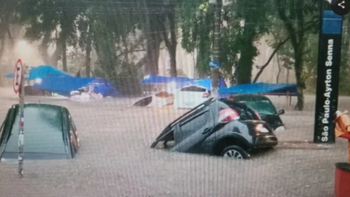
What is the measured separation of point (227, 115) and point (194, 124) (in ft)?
0.72

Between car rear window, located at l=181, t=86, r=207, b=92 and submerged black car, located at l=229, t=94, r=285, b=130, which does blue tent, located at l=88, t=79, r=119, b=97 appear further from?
submerged black car, located at l=229, t=94, r=285, b=130

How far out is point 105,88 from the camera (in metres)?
3.02

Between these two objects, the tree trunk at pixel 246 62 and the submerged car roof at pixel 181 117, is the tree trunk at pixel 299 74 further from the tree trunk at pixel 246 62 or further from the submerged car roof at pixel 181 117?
the submerged car roof at pixel 181 117

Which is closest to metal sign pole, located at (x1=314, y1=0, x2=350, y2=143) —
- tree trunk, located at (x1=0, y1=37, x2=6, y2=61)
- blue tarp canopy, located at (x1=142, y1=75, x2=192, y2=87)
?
blue tarp canopy, located at (x1=142, y1=75, x2=192, y2=87)

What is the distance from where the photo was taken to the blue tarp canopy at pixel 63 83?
301 centimetres

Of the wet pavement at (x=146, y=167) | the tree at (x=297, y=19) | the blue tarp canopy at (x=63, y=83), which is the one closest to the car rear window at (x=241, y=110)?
the wet pavement at (x=146, y=167)

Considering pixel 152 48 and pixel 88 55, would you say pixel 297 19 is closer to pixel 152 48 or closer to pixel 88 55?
pixel 152 48

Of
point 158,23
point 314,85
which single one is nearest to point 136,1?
point 158,23

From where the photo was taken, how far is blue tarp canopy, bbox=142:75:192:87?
3.05 m

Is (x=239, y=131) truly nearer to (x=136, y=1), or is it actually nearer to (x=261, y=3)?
(x=261, y=3)

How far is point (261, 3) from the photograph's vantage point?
3133 mm

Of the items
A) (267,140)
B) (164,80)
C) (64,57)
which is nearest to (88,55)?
(64,57)

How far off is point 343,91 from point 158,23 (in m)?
1.36

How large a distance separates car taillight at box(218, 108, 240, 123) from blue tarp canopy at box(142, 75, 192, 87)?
1.00ft
